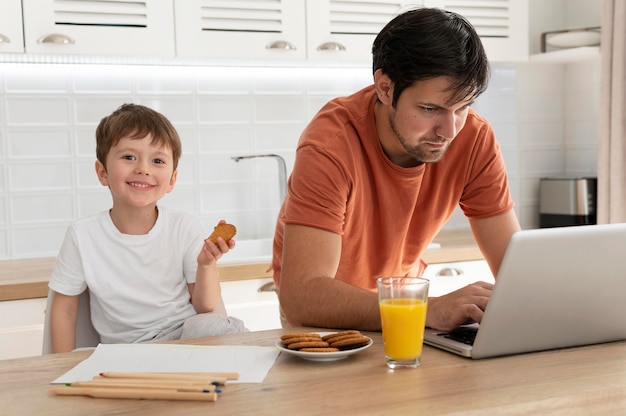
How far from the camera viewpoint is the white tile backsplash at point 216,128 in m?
3.09

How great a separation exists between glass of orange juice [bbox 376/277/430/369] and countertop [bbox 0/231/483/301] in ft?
5.03

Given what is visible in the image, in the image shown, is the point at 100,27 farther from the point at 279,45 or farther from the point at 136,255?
the point at 136,255

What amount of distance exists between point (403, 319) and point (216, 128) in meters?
2.29

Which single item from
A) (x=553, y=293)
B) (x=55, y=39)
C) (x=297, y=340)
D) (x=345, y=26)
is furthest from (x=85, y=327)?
(x=345, y=26)

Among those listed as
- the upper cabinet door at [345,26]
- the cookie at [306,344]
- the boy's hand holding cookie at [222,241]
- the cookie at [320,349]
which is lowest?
the cookie at [320,349]

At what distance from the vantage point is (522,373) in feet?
3.89

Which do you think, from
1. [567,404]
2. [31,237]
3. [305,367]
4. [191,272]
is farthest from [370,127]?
[31,237]

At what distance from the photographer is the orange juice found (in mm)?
1200

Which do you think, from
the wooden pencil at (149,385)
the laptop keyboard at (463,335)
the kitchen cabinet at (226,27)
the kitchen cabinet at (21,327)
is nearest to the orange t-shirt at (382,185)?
the laptop keyboard at (463,335)

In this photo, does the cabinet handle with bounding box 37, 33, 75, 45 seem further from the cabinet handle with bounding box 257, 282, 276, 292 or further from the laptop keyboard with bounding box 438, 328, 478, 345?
the laptop keyboard with bounding box 438, 328, 478, 345

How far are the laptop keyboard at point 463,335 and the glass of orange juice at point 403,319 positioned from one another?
13cm

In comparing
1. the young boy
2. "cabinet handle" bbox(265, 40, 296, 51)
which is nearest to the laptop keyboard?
the young boy

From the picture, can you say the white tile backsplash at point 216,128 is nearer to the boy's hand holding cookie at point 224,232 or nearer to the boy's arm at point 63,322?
the boy's arm at point 63,322

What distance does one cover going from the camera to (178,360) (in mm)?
1272
